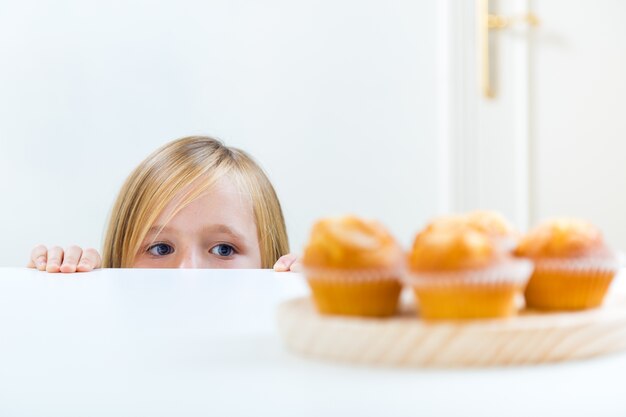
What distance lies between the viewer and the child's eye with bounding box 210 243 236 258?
163 centimetres

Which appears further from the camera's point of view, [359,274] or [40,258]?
[40,258]

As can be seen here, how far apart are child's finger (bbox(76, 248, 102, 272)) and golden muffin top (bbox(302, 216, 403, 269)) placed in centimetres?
70

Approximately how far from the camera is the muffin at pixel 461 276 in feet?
1.51

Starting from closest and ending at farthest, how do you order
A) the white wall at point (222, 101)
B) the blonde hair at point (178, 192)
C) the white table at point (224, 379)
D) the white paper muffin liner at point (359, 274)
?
the white table at point (224, 379)
the white paper muffin liner at point (359, 274)
the blonde hair at point (178, 192)
the white wall at point (222, 101)

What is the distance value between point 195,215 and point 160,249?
0.34 ft

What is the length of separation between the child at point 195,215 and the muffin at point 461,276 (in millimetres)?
1149

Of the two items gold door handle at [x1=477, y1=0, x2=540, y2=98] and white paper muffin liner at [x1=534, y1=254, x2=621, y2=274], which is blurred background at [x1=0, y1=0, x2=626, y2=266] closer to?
gold door handle at [x1=477, y1=0, x2=540, y2=98]

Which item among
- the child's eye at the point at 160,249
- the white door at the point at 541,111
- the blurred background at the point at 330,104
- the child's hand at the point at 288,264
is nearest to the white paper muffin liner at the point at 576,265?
the child's hand at the point at 288,264

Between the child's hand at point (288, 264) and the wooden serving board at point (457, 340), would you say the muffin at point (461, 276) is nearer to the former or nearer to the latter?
the wooden serving board at point (457, 340)

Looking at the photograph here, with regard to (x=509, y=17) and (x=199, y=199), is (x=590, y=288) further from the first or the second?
(x=509, y=17)

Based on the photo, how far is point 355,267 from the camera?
0.49m

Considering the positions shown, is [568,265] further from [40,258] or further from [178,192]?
[178,192]

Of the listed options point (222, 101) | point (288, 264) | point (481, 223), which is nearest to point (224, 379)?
point (481, 223)

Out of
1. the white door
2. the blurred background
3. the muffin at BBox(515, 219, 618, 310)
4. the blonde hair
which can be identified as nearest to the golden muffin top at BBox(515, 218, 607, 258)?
the muffin at BBox(515, 219, 618, 310)
